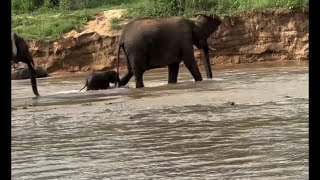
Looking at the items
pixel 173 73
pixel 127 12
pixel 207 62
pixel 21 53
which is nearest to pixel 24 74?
pixel 127 12

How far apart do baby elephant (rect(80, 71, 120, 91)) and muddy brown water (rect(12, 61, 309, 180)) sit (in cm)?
126

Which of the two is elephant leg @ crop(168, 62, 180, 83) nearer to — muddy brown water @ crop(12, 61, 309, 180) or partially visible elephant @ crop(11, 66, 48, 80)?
muddy brown water @ crop(12, 61, 309, 180)

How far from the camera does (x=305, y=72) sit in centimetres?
1416

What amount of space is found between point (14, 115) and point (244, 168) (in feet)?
16.4

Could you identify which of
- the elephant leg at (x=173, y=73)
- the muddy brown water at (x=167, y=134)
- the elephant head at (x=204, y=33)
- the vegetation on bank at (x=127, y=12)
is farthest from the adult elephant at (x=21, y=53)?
the vegetation on bank at (x=127, y=12)

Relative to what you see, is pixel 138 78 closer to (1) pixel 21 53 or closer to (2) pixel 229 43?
(1) pixel 21 53

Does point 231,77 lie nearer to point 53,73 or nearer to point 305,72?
point 305,72

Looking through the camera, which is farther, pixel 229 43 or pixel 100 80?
pixel 229 43

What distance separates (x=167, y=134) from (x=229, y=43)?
1367 cm

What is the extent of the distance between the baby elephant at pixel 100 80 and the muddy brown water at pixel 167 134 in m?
1.26

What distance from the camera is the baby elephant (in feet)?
41.6

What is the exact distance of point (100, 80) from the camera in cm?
1284

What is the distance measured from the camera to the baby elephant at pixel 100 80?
41.6 feet

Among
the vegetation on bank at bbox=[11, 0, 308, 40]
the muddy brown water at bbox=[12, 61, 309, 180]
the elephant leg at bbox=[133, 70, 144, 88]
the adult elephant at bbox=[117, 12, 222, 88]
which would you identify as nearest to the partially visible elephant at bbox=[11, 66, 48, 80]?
the vegetation on bank at bbox=[11, 0, 308, 40]
